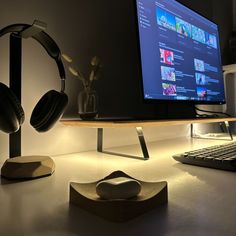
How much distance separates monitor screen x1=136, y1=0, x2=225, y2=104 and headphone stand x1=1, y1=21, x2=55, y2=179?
452mm

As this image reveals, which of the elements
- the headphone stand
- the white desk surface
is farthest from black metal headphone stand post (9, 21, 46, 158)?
the white desk surface

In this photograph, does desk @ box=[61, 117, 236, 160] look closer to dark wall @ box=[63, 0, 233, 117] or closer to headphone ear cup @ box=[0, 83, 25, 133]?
dark wall @ box=[63, 0, 233, 117]

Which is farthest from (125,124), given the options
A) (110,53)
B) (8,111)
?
(110,53)

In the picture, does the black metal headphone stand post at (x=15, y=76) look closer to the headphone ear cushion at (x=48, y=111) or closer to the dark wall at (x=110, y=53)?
the headphone ear cushion at (x=48, y=111)

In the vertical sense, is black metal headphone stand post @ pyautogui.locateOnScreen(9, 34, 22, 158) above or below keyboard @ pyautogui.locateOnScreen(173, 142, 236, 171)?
above

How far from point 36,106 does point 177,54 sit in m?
0.73

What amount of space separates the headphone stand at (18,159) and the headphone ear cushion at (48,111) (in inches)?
3.3

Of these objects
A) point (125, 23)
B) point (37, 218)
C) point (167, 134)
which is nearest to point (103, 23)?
point (125, 23)

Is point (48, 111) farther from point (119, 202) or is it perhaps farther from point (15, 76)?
point (119, 202)

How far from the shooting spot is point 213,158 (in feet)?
2.25

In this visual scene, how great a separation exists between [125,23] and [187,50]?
0.32m

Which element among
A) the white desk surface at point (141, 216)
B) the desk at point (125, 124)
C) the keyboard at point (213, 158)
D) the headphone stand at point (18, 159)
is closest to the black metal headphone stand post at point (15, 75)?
the headphone stand at point (18, 159)

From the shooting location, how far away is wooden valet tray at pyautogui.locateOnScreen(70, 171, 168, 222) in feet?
1.16

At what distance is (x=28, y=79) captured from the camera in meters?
0.85
